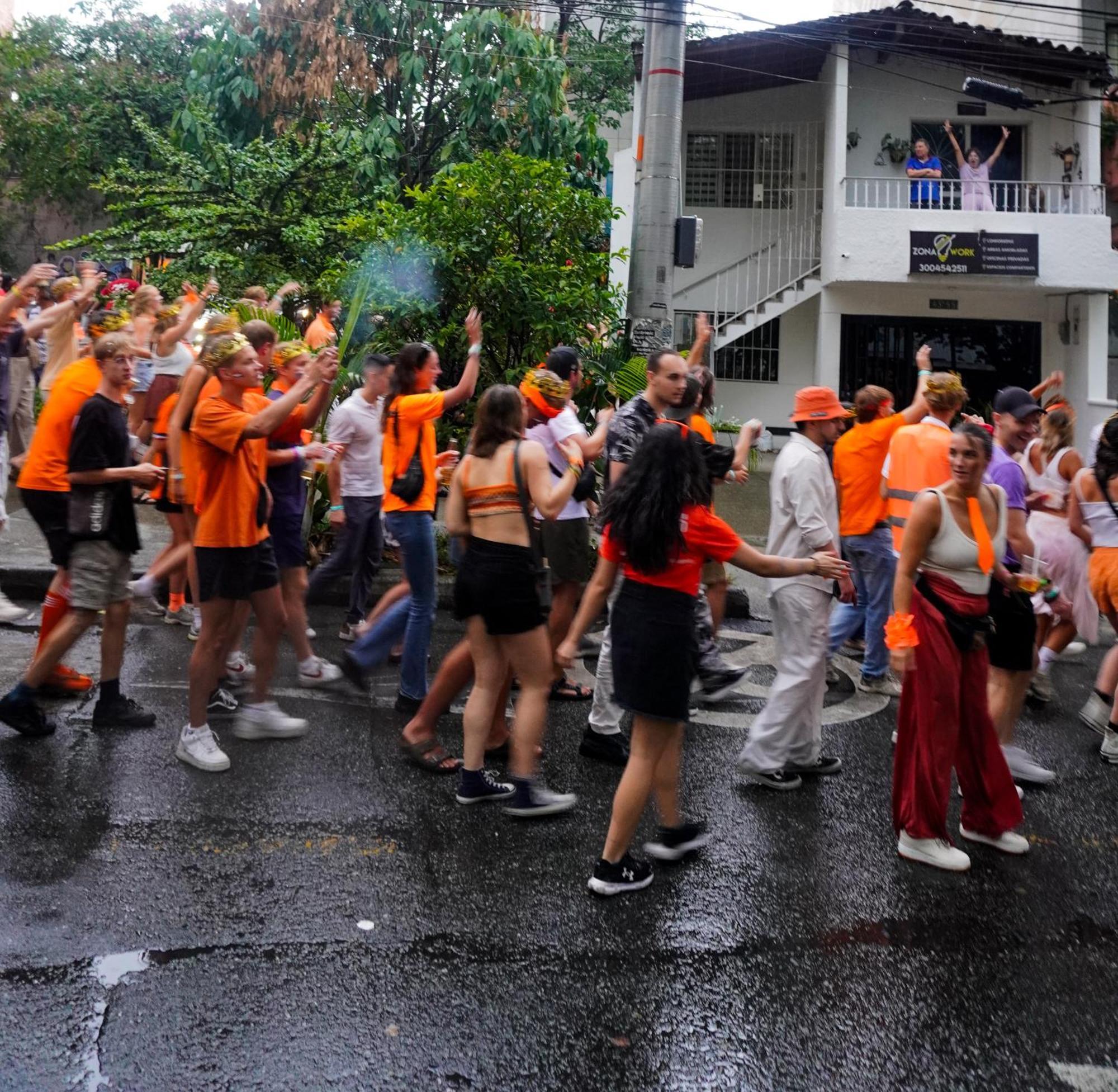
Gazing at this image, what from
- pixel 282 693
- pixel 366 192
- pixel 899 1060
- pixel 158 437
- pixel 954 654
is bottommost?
pixel 899 1060

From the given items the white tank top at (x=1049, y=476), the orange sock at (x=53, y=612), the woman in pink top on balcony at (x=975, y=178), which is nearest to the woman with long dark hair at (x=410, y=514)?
the orange sock at (x=53, y=612)

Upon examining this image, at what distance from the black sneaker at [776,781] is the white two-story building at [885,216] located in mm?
14191

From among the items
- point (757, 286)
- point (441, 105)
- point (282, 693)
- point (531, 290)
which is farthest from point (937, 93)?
point (282, 693)

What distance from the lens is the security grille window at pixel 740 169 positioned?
20.6 metres

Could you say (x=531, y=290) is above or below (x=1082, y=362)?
below

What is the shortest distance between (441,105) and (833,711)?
14.8 meters

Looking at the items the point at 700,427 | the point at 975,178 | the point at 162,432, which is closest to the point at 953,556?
the point at 700,427

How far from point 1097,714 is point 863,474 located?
6.23ft

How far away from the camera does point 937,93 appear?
20.0m

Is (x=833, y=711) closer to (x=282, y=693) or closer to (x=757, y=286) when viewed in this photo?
(x=282, y=693)

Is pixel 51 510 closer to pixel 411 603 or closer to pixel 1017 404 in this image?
pixel 411 603

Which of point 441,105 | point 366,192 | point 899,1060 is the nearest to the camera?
point 899,1060

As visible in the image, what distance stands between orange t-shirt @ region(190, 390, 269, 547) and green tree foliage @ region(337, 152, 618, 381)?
15.4 ft

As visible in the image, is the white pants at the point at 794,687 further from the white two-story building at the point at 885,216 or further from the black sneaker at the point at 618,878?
the white two-story building at the point at 885,216
